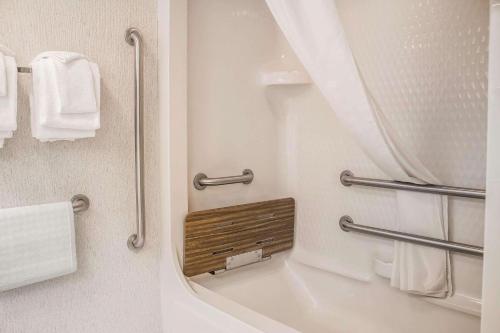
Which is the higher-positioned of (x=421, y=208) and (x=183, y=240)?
(x=421, y=208)

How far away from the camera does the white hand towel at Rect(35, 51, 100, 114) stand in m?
1.13

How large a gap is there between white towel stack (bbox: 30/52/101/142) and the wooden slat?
546mm

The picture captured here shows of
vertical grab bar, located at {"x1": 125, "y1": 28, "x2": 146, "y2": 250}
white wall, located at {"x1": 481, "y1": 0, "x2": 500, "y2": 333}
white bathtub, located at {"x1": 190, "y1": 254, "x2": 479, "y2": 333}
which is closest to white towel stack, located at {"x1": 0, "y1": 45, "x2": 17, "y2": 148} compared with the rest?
vertical grab bar, located at {"x1": 125, "y1": 28, "x2": 146, "y2": 250}

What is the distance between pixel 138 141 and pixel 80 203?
28 cm

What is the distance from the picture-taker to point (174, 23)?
1.46m

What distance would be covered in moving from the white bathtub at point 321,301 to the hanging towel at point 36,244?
49 centimetres

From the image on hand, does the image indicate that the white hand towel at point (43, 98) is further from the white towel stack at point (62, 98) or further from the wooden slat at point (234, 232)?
the wooden slat at point (234, 232)

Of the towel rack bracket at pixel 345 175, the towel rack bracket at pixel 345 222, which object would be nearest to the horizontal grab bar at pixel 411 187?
the towel rack bracket at pixel 345 175

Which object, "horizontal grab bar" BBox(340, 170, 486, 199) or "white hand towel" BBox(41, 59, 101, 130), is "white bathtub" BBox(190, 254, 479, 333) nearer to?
"horizontal grab bar" BBox(340, 170, 486, 199)

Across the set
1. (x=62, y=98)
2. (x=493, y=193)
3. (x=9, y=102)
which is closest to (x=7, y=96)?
(x=9, y=102)

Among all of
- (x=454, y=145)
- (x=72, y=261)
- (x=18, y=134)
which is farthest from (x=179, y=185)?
(x=454, y=145)

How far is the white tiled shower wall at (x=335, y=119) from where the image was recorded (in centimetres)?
142

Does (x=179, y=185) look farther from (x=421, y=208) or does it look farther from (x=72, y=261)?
(x=421, y=208)

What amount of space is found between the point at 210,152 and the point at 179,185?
236 mm
